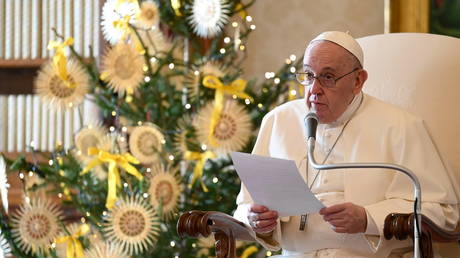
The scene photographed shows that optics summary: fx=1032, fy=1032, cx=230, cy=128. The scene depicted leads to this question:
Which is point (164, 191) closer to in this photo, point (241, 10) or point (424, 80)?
point (241, 10)

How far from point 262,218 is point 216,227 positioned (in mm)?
177

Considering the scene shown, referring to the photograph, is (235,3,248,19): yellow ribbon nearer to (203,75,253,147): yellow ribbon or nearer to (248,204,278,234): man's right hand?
(203,75,253,147): yellow ribbon

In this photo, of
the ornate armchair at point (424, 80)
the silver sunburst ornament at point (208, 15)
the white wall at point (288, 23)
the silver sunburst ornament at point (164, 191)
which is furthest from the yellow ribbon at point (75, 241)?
the white wall at point (288, 23)

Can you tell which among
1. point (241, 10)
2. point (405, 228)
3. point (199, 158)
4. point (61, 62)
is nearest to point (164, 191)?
point (199, 158)

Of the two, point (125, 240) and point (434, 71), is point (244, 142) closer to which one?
point (125, 240)

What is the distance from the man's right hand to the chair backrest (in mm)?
722

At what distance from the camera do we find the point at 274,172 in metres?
3.03

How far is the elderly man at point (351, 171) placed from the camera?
10.9 ft

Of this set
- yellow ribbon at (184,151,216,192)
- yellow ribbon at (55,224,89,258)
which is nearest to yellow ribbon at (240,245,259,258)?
yellow ribbon at (184,151,216,192)

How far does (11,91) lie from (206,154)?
5.19 feet

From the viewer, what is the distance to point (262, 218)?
3.21 m

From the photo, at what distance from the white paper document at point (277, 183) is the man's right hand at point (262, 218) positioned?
0.05 meters

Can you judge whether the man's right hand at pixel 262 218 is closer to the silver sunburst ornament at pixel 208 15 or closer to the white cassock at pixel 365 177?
the white cassock at pixel 365 177

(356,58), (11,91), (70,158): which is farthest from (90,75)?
Answer: (356,58)
